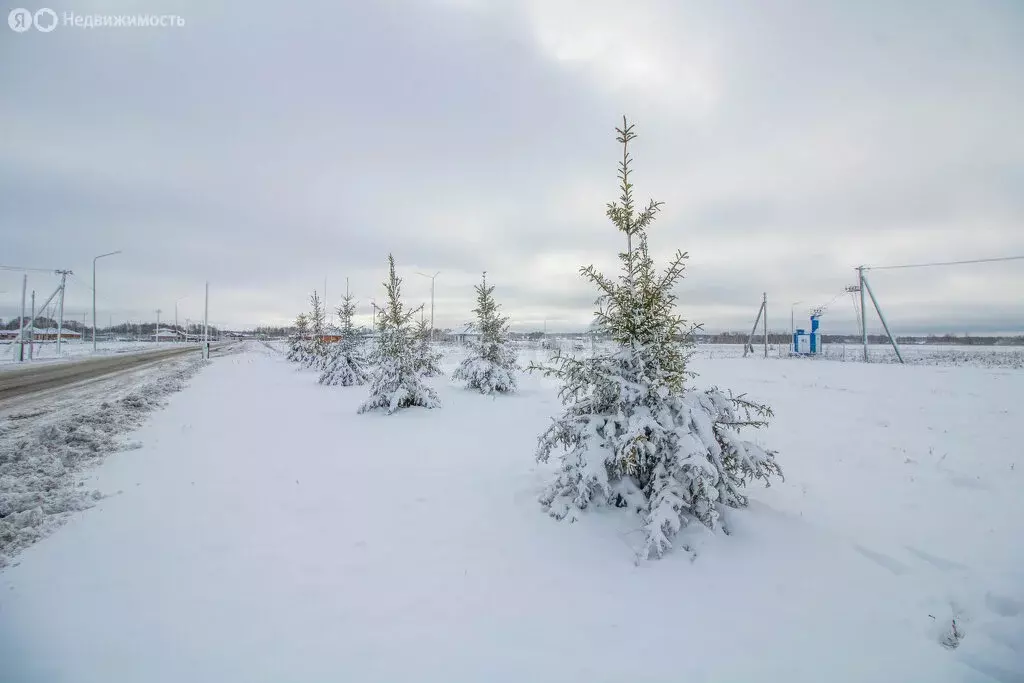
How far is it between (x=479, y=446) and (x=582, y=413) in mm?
3226

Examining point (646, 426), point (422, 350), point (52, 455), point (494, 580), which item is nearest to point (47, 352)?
point (422, 350)

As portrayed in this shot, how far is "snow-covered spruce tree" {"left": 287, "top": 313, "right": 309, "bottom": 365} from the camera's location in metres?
28.7

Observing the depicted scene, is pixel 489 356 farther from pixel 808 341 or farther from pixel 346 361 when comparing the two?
pixel 808 341

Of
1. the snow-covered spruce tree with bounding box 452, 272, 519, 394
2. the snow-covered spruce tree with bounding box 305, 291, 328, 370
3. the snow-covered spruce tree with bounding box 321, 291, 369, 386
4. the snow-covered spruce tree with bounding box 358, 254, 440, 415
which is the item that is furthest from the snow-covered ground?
the snow-covered spruce tree with bounding box 305, 291, 328, 370

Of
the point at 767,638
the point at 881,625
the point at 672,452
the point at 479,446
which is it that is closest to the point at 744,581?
the point at 767,638

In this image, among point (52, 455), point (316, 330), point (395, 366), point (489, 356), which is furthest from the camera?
point (316, 330)

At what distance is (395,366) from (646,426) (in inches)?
335

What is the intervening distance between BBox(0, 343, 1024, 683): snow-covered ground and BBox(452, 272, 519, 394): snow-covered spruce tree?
27.5ft

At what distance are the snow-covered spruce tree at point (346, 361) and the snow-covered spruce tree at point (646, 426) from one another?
14147mm

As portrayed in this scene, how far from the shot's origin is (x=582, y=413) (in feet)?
15.3

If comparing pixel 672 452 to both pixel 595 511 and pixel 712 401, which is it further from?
pixel 595 511

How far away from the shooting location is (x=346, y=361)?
17.9 meters

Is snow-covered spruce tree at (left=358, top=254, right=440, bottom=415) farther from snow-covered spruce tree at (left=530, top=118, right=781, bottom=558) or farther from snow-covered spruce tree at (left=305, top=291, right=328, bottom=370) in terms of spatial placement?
snow-covered spruce tree at (left=305, top=291, right=328, bottom=370)

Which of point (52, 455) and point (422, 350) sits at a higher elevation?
point (422, 350)
